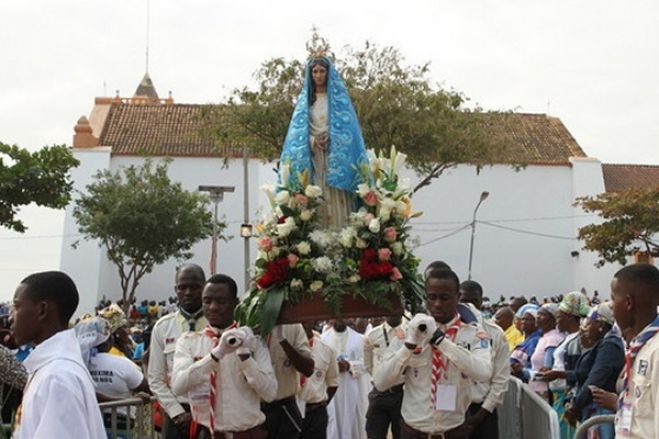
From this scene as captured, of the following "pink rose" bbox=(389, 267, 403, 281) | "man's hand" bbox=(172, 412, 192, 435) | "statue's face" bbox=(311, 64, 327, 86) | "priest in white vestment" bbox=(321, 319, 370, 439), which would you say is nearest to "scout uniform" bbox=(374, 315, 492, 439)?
"pink rose" bbox=(389, 267, 403, 281)

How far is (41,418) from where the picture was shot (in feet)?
12.3

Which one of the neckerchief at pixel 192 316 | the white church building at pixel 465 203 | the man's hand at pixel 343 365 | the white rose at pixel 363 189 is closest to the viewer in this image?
the white rose at pixel 363 189

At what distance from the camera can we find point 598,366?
7.50 meters

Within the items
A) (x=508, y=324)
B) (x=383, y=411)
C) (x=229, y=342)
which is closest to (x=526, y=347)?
(x=508, y=324)

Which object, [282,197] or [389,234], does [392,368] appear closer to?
[389,234]

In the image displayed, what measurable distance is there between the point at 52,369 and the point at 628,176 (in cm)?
4976

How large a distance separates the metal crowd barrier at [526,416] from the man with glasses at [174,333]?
8.48 ft

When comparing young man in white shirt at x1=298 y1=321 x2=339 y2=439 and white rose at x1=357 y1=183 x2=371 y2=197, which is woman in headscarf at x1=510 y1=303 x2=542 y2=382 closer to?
young man in white shirt at x1=298 y1=321 x2=339 y2=439

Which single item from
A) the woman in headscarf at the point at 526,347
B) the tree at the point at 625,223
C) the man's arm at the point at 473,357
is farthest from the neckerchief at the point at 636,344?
the tree at the point at 625,223

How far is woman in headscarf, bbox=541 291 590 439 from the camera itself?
349 inches

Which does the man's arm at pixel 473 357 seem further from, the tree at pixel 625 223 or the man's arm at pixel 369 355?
the tree at pixel 625 223

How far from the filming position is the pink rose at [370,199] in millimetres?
6949

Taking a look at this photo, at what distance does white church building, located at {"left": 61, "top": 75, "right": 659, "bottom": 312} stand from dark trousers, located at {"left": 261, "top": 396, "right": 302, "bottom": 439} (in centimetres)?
3882

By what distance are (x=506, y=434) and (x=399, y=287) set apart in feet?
11.8
